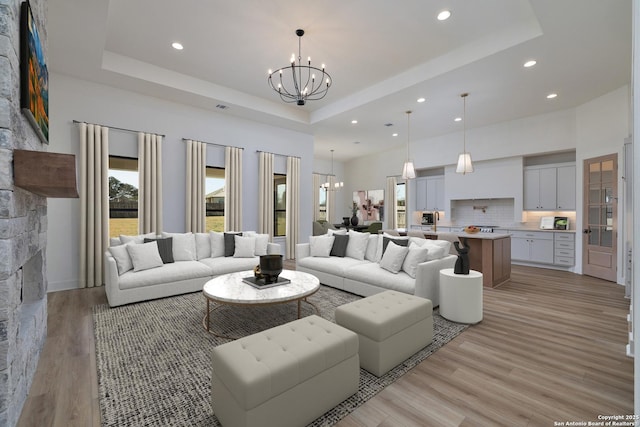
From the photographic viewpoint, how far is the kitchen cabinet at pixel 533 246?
20.4ft

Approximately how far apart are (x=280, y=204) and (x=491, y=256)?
187 inches

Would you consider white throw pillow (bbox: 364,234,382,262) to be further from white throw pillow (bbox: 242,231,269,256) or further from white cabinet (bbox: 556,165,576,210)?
white cabinet (bbox: 556,165,576,210)

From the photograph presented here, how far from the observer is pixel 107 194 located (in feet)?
15.3

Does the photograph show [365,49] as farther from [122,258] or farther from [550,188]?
[550,188]

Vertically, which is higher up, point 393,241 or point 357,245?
point 393,241

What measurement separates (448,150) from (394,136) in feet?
4.99

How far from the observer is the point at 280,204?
730cm

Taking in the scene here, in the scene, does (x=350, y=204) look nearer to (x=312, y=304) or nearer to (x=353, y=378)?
(x=312, y=304)

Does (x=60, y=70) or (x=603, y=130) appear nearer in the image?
(x=60, y=70)

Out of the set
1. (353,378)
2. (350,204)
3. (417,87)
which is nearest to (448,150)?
(417,87)

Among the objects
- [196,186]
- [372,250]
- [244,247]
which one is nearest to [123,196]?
[196,186]

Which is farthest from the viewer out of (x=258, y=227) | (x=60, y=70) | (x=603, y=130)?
(x=258, y=227)

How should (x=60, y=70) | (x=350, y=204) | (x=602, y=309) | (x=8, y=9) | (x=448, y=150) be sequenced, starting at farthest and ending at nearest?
(x=350, y=204) < (x=448, y=150) < (x=60, y=70) < (x=602, y=309) < (x=8, y=9)

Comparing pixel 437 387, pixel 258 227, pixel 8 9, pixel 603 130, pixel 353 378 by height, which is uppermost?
pixel 603 130
